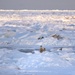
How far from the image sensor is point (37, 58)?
14.6 feet

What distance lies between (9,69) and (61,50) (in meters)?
1.60

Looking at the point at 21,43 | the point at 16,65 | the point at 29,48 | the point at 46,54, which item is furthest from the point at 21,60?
the point at 21,43

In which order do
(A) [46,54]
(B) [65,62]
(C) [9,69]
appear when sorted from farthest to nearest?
(A) [46,54]
(B) [65,62]
(C) [9,69]

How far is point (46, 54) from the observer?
188 inches

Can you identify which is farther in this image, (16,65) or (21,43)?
(21,43)

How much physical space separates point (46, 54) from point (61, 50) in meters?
0.52

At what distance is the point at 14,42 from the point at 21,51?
941 millimetres

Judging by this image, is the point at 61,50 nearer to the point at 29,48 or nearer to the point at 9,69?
the point at 29,48

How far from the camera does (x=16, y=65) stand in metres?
4.09

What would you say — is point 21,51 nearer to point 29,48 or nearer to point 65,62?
point 29,48

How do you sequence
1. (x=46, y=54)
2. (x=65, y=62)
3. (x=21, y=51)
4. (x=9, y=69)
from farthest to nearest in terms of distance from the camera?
(x=21, y=51)
(x=46, y=54)
(x=65, y=62)
(x=9, y=69)

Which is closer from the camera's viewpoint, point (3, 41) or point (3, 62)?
point (3, 62)

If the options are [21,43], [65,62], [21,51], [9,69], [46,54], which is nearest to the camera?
[9,69]

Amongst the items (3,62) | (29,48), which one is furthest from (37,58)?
(29,48)
